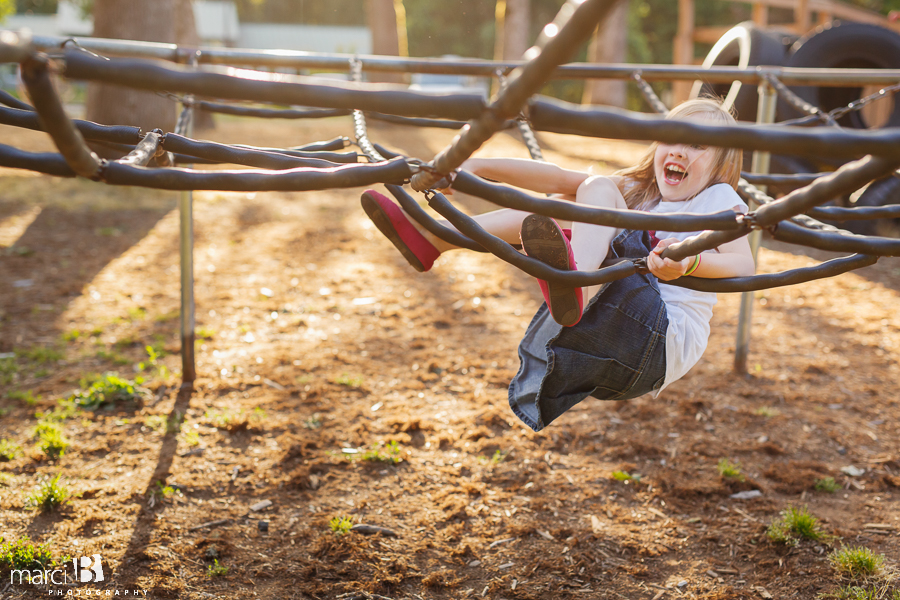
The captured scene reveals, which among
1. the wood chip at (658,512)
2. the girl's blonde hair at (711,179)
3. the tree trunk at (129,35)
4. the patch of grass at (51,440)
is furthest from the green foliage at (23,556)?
the tree trunk at (129,35)

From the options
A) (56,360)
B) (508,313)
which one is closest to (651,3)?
(508,313)

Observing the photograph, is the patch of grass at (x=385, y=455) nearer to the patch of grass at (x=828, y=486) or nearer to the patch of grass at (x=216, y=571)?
the patch of grass at (x=216, y=571)

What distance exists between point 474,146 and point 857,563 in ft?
5.68

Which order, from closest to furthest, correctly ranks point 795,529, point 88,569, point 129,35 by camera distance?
point 88,569
point 795,529
point 129,35

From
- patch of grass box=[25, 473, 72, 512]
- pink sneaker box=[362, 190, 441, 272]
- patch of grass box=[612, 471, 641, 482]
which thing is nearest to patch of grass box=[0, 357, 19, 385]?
patch of grass box=[25, 473, 72, 512]

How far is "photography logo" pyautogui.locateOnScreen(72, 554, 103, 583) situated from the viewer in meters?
1.85

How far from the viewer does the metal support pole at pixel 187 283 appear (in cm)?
275

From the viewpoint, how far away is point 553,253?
1.47m

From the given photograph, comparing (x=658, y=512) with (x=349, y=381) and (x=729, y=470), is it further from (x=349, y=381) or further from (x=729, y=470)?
(x=349, y=381)

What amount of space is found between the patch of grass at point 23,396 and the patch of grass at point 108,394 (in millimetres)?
149

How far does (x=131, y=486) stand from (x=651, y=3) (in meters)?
24.7

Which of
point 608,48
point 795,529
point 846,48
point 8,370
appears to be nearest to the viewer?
point 795,529

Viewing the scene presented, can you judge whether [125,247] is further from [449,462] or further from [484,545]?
[484,545]

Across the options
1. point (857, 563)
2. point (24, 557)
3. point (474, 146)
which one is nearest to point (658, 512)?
point (857, 563)
